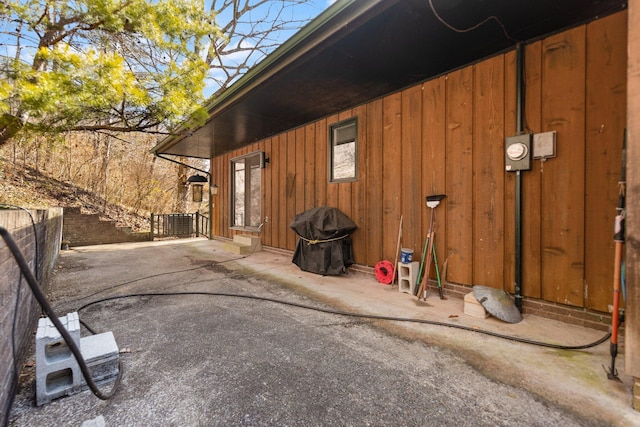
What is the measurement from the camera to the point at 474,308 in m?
2.44

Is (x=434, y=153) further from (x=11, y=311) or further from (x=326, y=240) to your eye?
(x=11, y=311)

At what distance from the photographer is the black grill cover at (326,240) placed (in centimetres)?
386

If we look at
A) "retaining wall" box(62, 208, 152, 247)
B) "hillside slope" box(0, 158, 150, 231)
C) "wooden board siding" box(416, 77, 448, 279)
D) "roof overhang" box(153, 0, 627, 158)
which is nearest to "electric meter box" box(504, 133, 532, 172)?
"wooden board siding" box(416, 77, 448, 279)

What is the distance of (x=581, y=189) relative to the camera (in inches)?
88.0

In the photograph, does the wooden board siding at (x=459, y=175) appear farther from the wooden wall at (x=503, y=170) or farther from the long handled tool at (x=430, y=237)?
the long handled tool at (x=430, y=237)

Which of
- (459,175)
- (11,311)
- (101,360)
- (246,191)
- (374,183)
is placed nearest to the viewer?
(11,311)

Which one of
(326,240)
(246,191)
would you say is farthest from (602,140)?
(246,191)

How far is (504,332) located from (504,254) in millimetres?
811

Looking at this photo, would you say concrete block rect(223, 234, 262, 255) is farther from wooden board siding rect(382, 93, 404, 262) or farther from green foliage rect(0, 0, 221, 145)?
wooden board siding rect(382, 93, 404, 262)

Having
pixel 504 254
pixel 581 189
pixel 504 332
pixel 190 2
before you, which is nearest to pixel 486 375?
pixel 504 332

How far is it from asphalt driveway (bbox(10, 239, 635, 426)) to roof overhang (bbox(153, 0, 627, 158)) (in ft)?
8.23

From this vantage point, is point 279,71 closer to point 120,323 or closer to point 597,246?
point 120,323

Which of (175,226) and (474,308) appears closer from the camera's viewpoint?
(474,308)

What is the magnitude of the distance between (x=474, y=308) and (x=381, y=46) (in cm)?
256
